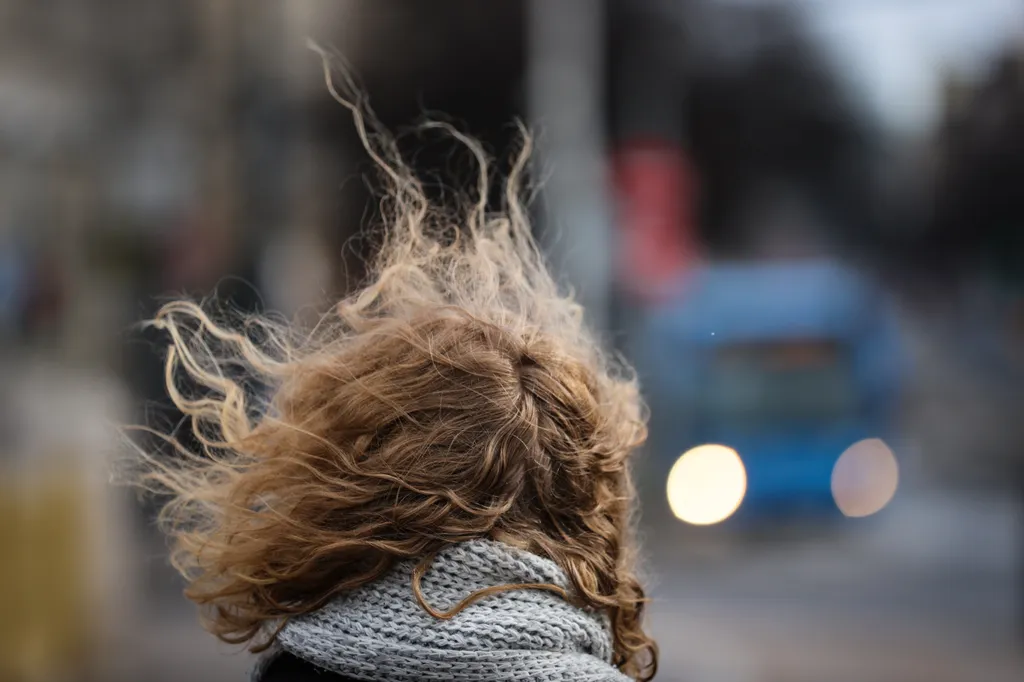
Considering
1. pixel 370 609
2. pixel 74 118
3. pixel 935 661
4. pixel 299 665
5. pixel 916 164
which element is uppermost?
pixel 916 164

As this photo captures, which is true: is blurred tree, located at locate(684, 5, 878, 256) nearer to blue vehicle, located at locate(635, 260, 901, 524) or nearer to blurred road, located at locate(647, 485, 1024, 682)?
blue vehicle, located at locate(635, 260, 901, 524)

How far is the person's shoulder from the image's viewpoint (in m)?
1.63

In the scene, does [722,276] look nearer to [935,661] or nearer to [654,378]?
[654,378]

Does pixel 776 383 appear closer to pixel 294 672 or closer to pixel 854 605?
pixel 854 605

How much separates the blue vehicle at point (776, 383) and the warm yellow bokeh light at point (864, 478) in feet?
0.13

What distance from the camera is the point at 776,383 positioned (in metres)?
11.5

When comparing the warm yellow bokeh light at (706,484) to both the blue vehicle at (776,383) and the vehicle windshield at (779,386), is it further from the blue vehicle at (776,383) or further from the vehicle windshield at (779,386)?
the vehicle windshield at (779,386)

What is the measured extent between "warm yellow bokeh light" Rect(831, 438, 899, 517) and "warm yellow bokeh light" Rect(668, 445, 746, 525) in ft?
3.26

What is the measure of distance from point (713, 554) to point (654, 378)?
1963mm

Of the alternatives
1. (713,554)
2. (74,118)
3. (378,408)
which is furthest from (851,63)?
(378,408)

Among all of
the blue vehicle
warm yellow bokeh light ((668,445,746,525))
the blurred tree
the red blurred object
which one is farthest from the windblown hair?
the blurred tree

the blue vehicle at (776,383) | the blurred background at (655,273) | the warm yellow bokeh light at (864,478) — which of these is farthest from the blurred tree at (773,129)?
the warm yellow bokeh light at (864,478)

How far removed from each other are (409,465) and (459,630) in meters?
0.24

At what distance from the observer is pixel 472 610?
61.3 inches
